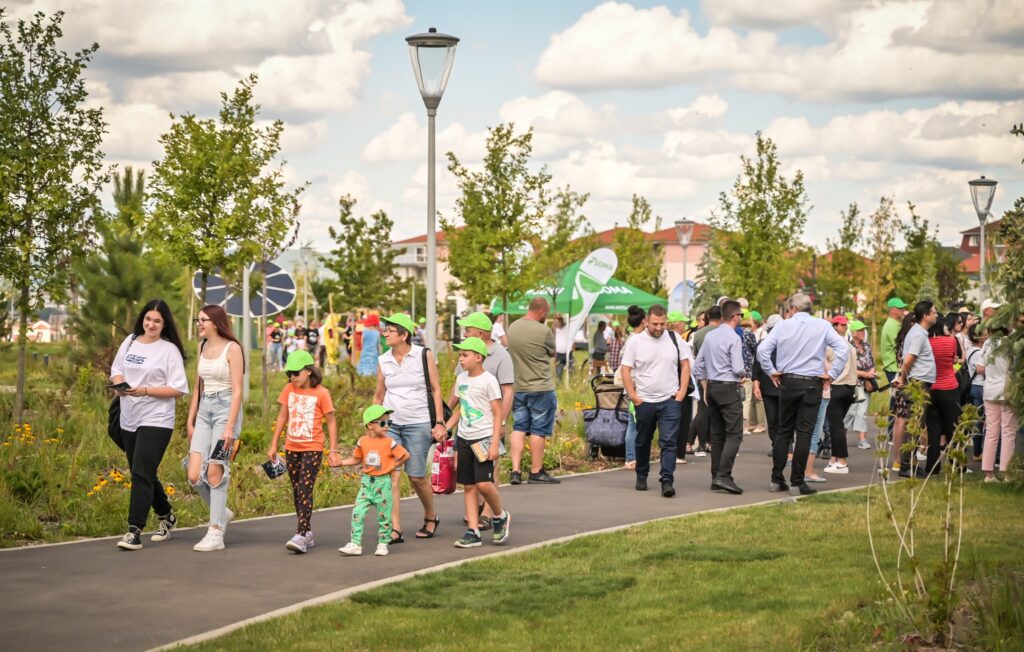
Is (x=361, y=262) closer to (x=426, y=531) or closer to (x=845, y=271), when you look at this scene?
(x=845, y=271)

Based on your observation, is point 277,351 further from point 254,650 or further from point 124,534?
point 254,650

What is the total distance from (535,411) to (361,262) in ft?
126

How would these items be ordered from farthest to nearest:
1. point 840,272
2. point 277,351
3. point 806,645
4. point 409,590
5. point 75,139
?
point 840,272 → point 277,351 → point 75,139 → point 409,590 → point 806,645

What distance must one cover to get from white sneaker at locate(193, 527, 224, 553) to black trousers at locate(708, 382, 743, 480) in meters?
5.58

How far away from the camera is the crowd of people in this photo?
9852 millimetres

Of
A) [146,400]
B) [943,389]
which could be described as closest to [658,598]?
[146,400]

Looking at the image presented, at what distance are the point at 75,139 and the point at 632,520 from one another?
8.65 m

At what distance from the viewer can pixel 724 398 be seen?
1364cm

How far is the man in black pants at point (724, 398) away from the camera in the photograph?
13461mm

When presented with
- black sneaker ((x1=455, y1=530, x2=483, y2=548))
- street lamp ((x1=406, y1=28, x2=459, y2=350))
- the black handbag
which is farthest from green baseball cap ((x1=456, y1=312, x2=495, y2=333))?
street lamp ((x1=406, y1=28, x2=459, y2=350))

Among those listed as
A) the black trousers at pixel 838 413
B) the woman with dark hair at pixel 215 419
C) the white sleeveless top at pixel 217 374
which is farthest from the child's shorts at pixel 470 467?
the black trousers at pixel 838 413

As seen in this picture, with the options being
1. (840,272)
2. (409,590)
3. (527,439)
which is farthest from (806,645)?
(840,272)

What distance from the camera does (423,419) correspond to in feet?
33.8

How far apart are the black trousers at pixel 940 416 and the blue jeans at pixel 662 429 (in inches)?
114
